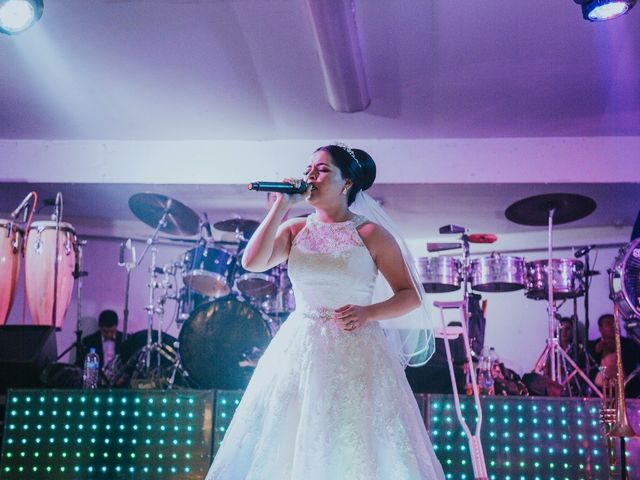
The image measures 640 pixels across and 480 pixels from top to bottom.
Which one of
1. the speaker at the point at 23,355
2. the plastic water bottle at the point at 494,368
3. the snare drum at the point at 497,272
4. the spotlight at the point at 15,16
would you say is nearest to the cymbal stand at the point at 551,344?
the snare drum at the point at 497,272

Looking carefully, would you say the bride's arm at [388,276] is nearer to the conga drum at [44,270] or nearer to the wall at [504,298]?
the conga drum at [44,270]

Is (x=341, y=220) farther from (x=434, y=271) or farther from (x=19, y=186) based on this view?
(x=19, y=186)

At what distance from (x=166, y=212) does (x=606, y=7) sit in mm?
4790

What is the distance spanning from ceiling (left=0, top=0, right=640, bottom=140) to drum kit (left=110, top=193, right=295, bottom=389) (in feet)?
3.22

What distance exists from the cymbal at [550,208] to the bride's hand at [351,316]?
4556mm

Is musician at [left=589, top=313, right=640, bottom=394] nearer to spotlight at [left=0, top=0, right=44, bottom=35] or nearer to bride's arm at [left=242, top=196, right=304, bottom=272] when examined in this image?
bride's arm at [left=242, top=196, right=304, bottom=272]

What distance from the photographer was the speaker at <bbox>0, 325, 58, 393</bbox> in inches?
206

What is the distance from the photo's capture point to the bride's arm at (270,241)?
2934 millimetres

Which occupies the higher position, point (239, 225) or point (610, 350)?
point (239, 225)

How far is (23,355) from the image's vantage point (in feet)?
17.3

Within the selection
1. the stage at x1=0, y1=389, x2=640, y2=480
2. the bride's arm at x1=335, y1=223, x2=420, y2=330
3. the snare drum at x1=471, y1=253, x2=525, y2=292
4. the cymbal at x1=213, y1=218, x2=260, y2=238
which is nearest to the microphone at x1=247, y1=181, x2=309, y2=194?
the bride's arm at x1=335, y1=223, x2=420, y2=330

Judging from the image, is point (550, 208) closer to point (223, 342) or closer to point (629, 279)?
point (629, 279)

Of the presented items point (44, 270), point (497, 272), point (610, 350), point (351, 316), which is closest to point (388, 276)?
point (351, 316)

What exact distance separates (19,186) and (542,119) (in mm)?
5861
